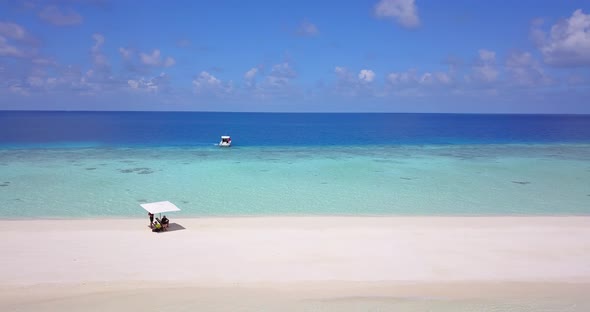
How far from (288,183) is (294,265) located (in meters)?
14.7

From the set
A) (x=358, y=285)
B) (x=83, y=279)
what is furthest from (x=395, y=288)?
(x=83, y=279)

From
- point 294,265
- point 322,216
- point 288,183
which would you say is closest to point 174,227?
point 294,265

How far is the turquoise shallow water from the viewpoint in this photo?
70.7ft

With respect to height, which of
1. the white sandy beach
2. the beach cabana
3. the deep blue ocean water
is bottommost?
the white sandy beach

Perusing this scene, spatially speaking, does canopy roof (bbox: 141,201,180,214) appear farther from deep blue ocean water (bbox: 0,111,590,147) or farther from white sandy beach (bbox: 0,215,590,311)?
deep blue ocean water (bbox: 0,111,590,147)

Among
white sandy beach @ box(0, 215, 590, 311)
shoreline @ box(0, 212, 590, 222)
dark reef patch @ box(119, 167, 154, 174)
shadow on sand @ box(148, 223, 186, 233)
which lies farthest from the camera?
dark reef patch @ box(119, 167, 154, 174)

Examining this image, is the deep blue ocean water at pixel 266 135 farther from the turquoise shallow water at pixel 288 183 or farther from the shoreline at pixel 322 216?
the shoreline at pixel 322 216

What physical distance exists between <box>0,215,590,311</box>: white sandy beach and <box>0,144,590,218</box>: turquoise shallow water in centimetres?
341

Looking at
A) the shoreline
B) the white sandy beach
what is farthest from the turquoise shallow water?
the white sandy beach

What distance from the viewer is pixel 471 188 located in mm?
26938

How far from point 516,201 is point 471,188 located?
3.71m

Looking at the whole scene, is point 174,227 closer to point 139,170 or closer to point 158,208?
point 158,208

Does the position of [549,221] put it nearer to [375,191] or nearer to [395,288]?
[375,191]

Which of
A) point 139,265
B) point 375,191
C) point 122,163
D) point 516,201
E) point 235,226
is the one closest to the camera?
point 139,265
